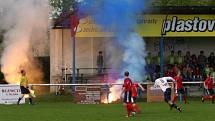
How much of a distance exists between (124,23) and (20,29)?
5.82 m

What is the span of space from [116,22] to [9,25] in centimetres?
590

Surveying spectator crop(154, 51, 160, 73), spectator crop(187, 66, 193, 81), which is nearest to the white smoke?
spectator crop(154, 51, 160, 73)

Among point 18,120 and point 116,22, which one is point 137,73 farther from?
point 18,120

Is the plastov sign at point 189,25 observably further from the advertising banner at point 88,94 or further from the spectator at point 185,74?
the advertising banner at point 88,94

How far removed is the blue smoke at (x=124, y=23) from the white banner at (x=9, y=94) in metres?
5.78

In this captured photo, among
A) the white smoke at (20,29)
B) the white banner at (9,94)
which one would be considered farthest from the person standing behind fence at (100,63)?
the white banner at (9,94)

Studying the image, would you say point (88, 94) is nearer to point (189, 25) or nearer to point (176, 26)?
point (176, 26)

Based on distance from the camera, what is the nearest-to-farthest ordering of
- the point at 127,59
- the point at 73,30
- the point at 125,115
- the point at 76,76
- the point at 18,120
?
the point at 18,120
the point at 125,115
the point at 127,59
the point at 73,30
the point at 76,76

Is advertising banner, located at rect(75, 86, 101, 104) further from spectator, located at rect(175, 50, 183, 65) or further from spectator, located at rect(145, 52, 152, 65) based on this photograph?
spectator, located at rect(175, 50, 183, 65)

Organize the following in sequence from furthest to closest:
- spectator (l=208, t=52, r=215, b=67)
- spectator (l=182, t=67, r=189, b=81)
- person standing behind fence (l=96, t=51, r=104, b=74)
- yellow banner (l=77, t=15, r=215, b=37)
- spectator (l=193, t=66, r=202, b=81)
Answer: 1. person standing behind fence (l=96, t=51, r=104, b=74)
2. spectator (l=208, t=52, r=215, b=67)
3. spectator (l=193, t=66, r=202, b=81)
4. spectator (l=182, t=67, r=189, b=81)
5. yellow banner (l=77, t=15, r=215, b=37)

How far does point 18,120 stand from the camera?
2089 centimetres

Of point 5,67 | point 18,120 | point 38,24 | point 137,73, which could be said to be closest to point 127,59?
point 137,73

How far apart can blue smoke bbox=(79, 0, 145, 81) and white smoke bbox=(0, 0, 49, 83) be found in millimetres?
2512

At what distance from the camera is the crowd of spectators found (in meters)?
35.7
